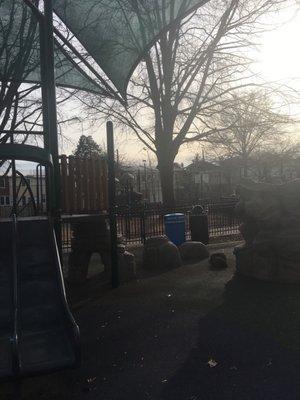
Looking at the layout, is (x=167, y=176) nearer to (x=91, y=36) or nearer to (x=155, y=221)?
(x=155, y=221)

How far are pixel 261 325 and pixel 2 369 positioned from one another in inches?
130

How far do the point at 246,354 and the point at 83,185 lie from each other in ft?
17.4

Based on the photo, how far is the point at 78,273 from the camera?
10.4 m

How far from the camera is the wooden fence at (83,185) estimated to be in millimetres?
9570

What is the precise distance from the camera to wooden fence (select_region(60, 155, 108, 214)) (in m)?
9.57

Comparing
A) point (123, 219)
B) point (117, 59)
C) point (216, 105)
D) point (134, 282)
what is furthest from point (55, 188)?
point (216, 105)

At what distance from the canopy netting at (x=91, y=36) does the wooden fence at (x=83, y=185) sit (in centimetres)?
383

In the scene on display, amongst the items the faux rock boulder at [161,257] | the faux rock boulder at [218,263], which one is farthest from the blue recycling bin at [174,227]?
the faux rock boulder at [218,263]

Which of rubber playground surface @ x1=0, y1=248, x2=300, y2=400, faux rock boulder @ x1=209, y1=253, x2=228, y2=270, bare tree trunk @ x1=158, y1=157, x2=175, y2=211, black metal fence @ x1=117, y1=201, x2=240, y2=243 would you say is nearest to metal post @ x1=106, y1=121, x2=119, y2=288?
rubber playground surface @ x1=0, y1=248, x2=300, y2=400

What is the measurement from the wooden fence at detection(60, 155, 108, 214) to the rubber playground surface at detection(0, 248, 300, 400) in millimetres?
1713

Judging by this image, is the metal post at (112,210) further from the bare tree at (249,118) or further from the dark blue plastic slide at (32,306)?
the bare tree at (249,118)

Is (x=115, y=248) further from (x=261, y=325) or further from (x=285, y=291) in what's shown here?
(x=261, y=325)

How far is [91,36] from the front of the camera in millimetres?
13289

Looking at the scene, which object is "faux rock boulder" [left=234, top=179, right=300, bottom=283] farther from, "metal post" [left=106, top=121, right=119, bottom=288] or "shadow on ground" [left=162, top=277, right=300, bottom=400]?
"metal post" [left=106, top=121, right=119, bottom=288]
